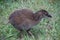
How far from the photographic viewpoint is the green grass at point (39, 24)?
16.0 feet

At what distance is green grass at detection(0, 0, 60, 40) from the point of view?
4.88 metres

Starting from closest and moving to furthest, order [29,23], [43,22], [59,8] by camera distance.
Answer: [29,23] < [43,22] < [59,8]

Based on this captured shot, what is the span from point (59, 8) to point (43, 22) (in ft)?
1.81

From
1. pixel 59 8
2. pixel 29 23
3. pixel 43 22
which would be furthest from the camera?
pixel 59 8

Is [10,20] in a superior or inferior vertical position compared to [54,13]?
inferior

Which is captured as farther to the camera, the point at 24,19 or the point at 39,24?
the point at 39,24

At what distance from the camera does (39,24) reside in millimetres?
5223

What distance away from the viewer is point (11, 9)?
18.7 ft

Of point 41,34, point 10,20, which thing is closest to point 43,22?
point 41,34

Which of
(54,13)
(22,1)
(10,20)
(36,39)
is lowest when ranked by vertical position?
(36,39)

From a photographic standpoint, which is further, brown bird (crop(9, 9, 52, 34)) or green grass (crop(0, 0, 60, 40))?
green grass (crop(0, 0, 60, 40))

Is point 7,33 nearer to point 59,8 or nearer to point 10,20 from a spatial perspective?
point 10,20

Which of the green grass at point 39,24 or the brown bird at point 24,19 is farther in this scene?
the green grass at point 39,24

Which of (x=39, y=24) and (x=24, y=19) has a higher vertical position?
(x=39, y=24)
